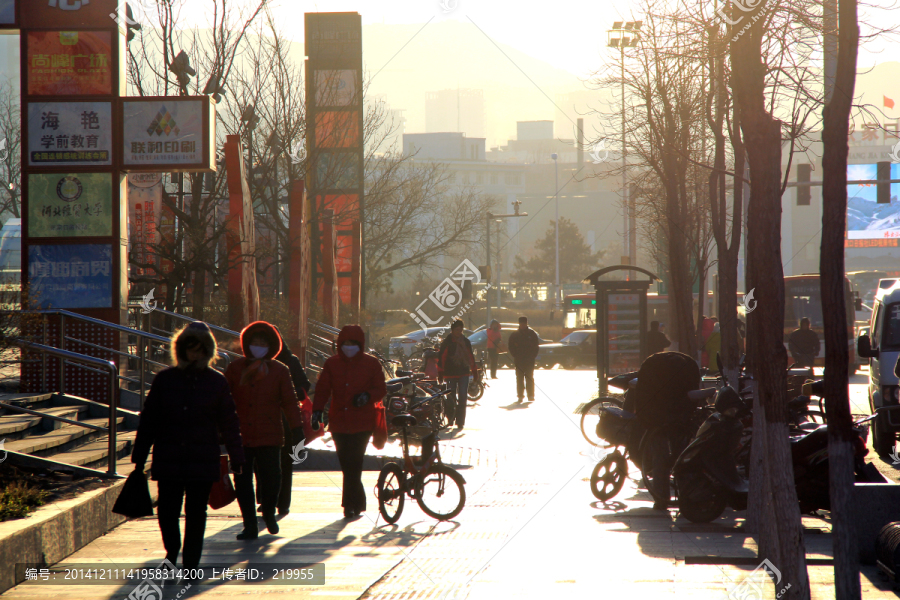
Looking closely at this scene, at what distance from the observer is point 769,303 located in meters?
5.49

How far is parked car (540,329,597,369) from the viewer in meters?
39.4

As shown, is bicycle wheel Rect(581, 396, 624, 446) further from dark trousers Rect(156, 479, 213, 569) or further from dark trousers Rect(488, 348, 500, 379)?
dark trousers Rect(488, 348, 500, 379)

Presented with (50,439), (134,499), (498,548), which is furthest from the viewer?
(50,439)

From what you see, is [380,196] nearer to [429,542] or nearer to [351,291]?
[351,291]

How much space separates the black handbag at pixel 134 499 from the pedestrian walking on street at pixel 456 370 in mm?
10516

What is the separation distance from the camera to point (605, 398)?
1274 cm

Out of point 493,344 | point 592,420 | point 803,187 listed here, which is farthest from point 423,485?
point 493,344

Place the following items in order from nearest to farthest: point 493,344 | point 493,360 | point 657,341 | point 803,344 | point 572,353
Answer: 1. point 657,341
2. point 803,344
3. point 493,344
4. point 493,360
5. point 572,353

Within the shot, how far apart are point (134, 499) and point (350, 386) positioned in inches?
109

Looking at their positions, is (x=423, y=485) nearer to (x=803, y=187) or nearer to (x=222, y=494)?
(x=222, y=494)

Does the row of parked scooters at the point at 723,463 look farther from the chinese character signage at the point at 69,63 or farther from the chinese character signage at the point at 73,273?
the chinese character signage at the point at 69,63

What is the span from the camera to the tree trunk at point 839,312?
14.9 feet

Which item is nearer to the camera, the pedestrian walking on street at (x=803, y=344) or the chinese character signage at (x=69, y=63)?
the chinese character signage at (x=69, y=63)

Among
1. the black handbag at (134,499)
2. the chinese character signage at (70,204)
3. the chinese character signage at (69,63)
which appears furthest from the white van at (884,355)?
the chinese character signage at (69,63)
